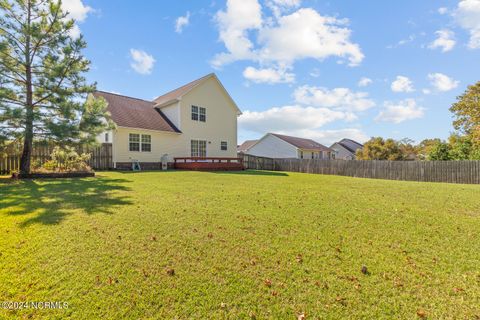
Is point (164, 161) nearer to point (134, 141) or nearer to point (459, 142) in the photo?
point (134, 141)

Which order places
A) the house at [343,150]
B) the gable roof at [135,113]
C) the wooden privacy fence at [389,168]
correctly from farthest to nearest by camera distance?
the house at [343,150], the gable roof at [135,113], the wooden privacy fence at [389,168]

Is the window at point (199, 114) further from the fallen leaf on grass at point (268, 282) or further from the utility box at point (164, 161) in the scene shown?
the fallen leaf on grass at point (268, 282)

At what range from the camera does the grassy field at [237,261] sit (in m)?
2.47

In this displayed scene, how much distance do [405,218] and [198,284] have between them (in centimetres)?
486

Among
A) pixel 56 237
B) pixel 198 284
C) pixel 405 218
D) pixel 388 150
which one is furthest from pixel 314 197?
pixel 388 150

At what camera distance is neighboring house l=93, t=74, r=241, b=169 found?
16.5m

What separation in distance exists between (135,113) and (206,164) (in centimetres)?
736

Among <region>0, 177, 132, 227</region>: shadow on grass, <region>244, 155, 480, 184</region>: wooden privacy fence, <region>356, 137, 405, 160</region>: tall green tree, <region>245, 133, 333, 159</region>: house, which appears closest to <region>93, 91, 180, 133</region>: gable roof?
<region>244, 155, 480, 184</region>: wooden privacy fence

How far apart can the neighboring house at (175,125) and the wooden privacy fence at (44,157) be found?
47cm

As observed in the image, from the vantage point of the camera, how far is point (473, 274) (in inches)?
122

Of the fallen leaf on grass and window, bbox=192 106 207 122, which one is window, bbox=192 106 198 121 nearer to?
window, bbox=192 106 207 122

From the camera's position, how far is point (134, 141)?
661 inches

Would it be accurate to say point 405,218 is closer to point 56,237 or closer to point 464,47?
point 56,237

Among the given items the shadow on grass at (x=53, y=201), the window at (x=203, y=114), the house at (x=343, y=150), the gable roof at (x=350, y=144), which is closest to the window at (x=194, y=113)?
the window at (x=203, y=114)
